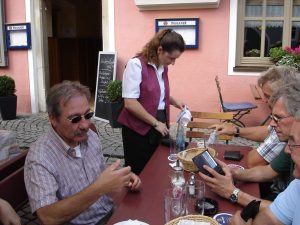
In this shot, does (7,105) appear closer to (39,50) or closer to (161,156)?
(39,50)

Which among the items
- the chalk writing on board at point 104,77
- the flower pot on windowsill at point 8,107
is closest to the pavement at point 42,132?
the flower pot on windowsill at point 8,107

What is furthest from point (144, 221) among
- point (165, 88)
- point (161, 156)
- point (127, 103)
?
point (165, 88)

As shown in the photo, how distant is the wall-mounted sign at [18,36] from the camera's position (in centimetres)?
825

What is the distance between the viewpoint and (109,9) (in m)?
7.52

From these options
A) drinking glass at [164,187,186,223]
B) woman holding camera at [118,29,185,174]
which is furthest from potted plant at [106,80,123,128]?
drinking glass at [164,187,186,223]

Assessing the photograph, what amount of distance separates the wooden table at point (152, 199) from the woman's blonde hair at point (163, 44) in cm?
104

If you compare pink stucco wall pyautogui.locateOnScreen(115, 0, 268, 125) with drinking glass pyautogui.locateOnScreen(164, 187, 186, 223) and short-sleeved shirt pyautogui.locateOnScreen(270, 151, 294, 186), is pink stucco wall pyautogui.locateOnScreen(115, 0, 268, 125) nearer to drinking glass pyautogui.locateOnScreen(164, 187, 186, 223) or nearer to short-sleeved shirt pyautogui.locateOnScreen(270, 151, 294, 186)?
short-sleeved shirt pyautogui.locateOnScreen(270, 151, 294, 186)

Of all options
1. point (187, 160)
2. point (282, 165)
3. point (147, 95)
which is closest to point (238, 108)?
point (147, 95)

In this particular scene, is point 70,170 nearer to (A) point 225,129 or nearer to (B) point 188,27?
(A) point 225,129

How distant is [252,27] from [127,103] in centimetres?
444

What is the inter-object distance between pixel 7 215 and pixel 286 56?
5545 millimetres

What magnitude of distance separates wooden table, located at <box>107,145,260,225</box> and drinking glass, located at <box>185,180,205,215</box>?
0.13 m

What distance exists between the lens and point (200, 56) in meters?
7.16

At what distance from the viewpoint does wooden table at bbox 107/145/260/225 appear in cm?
190
